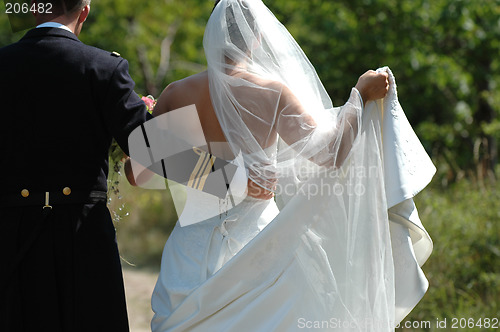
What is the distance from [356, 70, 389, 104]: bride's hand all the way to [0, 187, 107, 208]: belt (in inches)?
49.5

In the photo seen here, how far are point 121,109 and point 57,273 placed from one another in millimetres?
696

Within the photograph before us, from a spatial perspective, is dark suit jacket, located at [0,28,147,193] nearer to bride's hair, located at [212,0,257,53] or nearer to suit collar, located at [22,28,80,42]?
suit collar, located at [22,28,80,42]

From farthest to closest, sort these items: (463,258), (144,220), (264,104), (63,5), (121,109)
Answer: (144,220) < (463,258) < (264,104) < (63,5) < (121,109)

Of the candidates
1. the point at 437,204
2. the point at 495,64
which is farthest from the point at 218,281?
the point at 495,64

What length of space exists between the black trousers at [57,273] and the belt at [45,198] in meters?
0.02

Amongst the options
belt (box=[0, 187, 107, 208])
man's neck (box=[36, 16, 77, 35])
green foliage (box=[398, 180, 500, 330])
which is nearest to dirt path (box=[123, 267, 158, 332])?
green foliage (box=[398, 180, 500, 330])

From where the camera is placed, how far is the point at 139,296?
6.65 m

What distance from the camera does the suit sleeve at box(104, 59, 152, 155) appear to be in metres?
2.56

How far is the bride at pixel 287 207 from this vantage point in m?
2.86

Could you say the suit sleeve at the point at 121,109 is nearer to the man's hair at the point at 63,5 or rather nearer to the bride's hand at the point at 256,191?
the man's hair at the point at 63,5

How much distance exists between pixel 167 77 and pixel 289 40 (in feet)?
44.8

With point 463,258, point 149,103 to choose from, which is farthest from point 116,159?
point 463,258

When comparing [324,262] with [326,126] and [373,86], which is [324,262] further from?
[373,86]

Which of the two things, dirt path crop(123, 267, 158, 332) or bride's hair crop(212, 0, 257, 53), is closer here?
bride's hair crop(212, 0, 257, 53)
